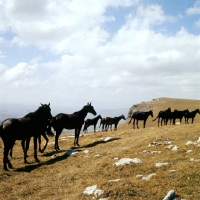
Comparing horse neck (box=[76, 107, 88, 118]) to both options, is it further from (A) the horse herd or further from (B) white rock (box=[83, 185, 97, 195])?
(B) white rock (box=[83, 185, 97, 195])

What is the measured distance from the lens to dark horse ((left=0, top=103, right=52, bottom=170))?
1708 cm

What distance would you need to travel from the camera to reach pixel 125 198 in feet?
31.9

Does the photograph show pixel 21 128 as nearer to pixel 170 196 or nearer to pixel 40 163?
pixel 40 163

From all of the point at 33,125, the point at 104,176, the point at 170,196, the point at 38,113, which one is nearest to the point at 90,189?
the point at 104,176

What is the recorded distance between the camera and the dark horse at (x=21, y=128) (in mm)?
17078

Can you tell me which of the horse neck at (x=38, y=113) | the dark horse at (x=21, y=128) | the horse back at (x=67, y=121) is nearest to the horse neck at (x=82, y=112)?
the horse back at (x=67, y=121)

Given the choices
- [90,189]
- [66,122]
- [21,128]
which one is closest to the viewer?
[90,189]

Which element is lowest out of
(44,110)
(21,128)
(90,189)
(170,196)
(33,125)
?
(90,189)

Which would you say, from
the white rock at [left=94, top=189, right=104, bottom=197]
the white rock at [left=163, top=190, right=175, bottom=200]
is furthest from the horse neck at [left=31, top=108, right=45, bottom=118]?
the white rock at [left=163, top=190, right=175, bottom=200]

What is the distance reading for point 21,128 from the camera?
1817 centimetres

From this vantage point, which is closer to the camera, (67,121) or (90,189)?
(90,189)

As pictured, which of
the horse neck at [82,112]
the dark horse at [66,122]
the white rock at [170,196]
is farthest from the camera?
the horse neck at [82,112]

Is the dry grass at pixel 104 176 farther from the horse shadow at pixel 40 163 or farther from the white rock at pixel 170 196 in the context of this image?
the white rock at pixel 170 196

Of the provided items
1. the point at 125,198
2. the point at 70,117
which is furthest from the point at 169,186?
the point at 70,117
